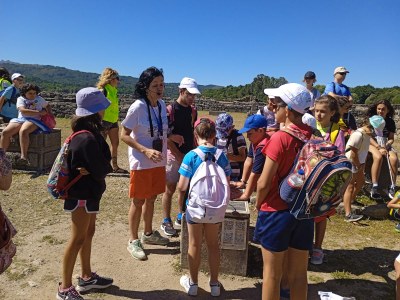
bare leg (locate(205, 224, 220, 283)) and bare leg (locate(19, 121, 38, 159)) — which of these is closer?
bare leg (locate(205, 224, 220, 283))

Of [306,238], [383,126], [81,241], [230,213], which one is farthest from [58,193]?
[383,126]

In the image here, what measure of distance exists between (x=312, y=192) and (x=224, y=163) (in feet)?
3.26

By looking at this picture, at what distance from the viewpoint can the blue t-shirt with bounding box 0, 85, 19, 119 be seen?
24.1 ft

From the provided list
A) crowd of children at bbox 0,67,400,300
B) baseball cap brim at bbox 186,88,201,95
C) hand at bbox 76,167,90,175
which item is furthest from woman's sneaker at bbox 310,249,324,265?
hand at bbox 76,167,90,175

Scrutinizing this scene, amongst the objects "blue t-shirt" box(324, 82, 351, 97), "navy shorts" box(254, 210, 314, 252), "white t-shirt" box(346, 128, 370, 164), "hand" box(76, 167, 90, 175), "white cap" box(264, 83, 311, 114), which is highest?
"blue t-shirt" box(324, 82, 351, 97)

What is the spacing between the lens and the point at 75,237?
288 cm

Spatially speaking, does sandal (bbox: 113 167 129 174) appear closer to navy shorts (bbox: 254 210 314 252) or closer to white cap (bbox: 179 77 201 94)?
white cap (bbox: 179 77 201 94)

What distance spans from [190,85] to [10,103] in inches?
197

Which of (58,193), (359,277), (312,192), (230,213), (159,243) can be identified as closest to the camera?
(312,192)

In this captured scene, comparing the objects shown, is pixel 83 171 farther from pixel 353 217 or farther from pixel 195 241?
pixel 353 217

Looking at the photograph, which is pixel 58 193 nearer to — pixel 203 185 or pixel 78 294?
pixel 78 294

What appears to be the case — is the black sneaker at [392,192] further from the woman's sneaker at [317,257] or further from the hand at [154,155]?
the hand at [154,155]

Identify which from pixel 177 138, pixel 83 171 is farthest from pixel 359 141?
pixel 83 171

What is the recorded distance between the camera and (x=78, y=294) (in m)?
2.98
